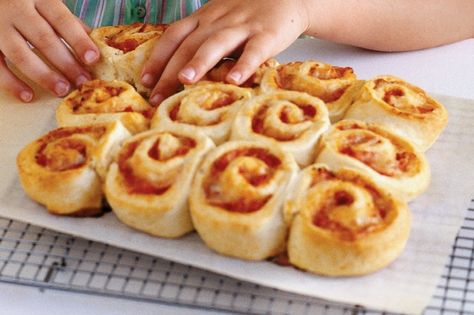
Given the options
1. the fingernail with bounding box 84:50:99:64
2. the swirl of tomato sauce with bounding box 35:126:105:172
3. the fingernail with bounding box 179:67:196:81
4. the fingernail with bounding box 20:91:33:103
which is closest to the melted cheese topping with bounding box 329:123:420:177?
the fingernail with bounding box 179:67:196:81

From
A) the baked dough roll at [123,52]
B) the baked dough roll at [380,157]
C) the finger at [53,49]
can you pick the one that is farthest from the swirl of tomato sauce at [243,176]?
the finger at [53,49]

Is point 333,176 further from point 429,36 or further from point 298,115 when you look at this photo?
point 429,36

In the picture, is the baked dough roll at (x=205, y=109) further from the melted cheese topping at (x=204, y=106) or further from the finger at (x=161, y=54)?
the finger at (x=161, y=54)

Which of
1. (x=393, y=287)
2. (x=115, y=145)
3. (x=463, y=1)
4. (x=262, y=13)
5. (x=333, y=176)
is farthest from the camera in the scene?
(x=463, y=1)

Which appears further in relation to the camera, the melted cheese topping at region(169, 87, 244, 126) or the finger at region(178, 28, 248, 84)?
the finger at region(178, 28, 248, 84)

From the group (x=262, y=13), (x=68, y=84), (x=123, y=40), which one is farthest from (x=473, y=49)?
(x=68, y=84)

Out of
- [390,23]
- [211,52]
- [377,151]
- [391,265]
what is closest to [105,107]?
[211,52]

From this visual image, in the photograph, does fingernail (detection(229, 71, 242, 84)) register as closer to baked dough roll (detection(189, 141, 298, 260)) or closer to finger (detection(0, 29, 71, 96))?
baked dough roll (detection(189, 141, 298, 260))
